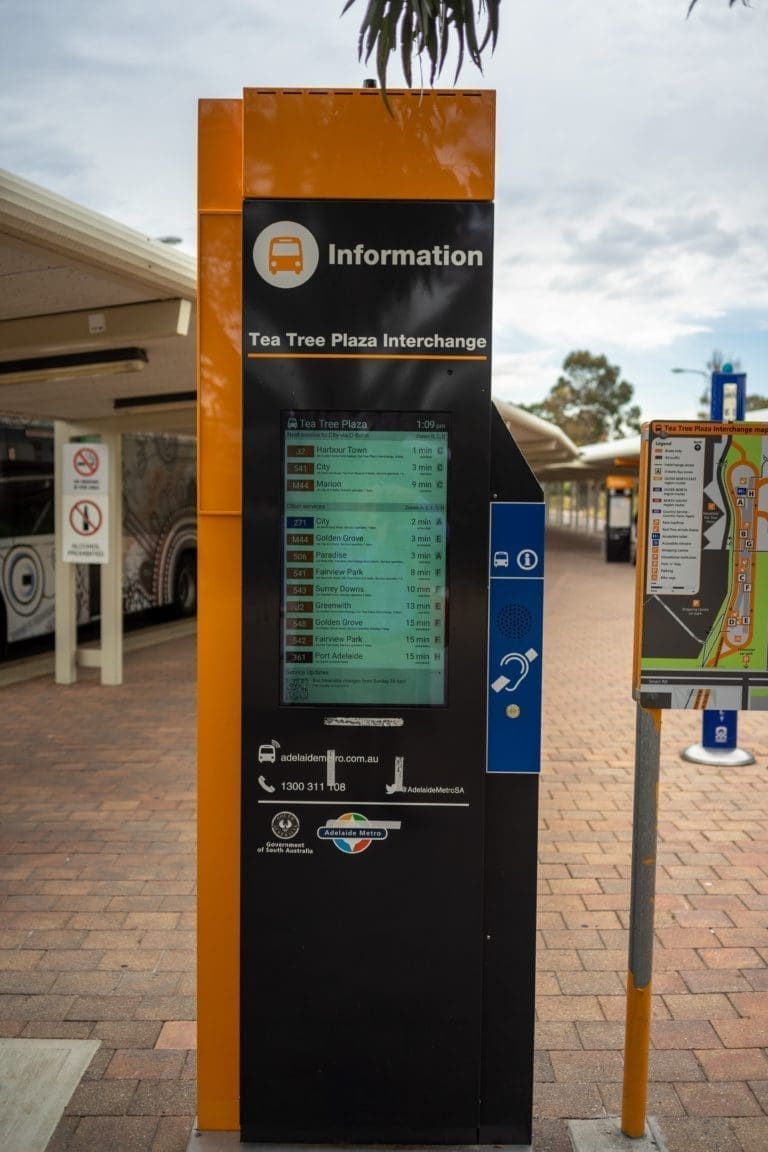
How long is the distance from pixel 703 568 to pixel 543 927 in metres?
2.21

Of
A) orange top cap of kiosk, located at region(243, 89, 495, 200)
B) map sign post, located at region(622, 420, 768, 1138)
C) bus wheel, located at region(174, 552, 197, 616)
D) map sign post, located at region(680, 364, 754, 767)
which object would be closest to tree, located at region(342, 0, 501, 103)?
orange top cap of kiosk, located at region(243, 89, 495, 200)

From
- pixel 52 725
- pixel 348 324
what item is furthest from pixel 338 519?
pixel 52 725

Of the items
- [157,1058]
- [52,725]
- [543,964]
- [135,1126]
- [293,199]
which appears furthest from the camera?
[52,725]

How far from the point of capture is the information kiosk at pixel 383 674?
99.3 inches

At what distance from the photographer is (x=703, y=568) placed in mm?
2717

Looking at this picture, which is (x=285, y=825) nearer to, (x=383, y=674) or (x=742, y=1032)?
(x=383, y=674)

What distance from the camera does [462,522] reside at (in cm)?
255

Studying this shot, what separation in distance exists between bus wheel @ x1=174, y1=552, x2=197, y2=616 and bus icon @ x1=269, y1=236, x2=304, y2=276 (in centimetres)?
1110

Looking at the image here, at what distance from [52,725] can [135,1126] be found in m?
5.36

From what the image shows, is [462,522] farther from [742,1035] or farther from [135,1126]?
[742,1035]

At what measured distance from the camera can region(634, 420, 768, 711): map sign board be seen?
2.70 m

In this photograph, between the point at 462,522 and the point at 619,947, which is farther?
the point at 619,947

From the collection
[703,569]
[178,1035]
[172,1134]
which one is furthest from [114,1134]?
[703,569]

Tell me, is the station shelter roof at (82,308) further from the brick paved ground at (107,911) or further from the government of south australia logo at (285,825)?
the government of south australia logo at (285,825)
